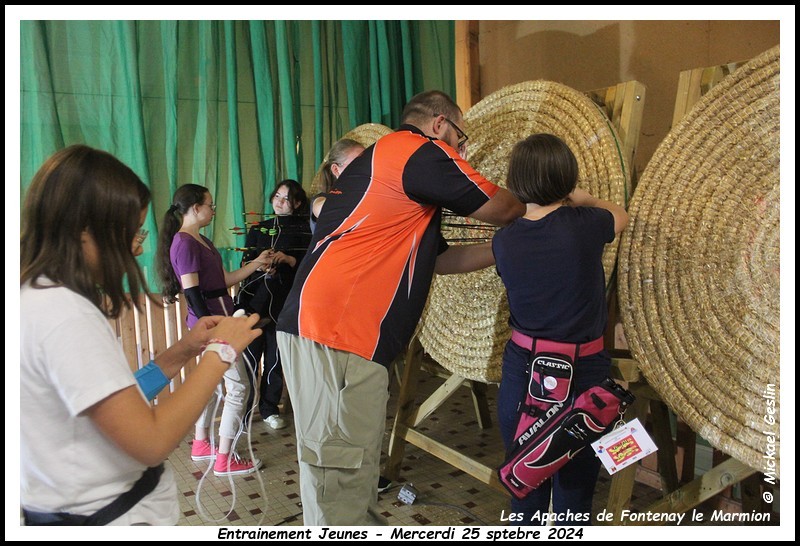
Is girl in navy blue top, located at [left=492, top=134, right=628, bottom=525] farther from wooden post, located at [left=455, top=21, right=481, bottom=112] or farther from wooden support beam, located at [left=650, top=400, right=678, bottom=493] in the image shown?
wooden post, located at [left=455, top=21, right=481, bottom=112]

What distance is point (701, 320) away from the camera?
1.36 m

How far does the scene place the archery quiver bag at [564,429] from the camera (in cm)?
128

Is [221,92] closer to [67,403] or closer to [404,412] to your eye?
[404,412]

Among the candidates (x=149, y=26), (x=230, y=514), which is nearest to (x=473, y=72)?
(x=149, y=26)

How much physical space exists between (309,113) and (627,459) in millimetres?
2222

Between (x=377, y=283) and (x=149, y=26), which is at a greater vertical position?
(x=149, y=26)

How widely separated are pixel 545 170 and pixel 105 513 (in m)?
1.00

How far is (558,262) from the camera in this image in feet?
4.15

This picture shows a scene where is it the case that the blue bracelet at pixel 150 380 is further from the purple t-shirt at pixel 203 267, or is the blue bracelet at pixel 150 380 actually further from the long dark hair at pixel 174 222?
the long dark hair at pixel 174 222

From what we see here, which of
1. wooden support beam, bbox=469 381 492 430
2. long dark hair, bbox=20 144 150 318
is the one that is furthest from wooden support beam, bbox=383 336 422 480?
long dark hair, bbox=20 144 150 318

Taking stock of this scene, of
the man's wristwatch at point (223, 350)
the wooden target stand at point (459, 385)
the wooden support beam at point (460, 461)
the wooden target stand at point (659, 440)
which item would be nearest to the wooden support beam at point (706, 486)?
the wooden target stand at point (659, 440)

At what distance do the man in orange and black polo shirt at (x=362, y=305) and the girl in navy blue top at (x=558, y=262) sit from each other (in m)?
0.10

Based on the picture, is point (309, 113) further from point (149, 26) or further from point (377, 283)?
point (377, 283)

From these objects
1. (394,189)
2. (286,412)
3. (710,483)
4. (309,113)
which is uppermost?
(309,113)
